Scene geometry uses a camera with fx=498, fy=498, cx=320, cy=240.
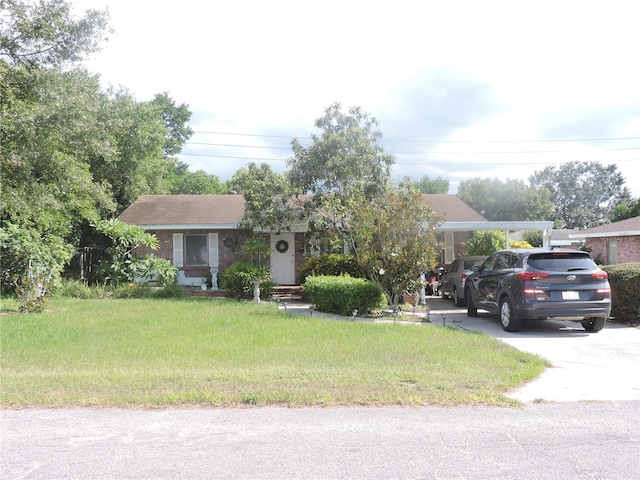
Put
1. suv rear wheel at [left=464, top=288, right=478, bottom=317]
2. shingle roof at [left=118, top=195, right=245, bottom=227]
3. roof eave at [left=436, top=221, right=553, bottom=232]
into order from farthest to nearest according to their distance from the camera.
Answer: shingle roof at [left=118, top=195, right=245, bottom=227], roof eave at [left=436, top=221, right=553, bottom=232], suv rear wheel at [left=464, top=288, right=478, bottom=317]

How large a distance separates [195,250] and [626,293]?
14.5m

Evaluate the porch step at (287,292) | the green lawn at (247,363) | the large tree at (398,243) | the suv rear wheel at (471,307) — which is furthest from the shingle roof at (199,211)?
the green lawn at (247,363)

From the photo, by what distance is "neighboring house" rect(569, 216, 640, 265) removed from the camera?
22.3 metres

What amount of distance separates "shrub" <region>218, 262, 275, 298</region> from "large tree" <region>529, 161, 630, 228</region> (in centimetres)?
6178

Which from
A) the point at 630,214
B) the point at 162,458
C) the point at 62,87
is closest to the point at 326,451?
the point at 162,458

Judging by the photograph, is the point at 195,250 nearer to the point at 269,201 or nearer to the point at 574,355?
the point at 269,201

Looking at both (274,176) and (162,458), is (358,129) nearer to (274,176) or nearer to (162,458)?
(274,176)

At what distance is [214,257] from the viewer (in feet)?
63.9

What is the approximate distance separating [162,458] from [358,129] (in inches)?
503

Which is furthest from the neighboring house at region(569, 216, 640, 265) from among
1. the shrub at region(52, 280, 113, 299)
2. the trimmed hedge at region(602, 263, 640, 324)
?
the shrub at region(52, 280, 113, 299)

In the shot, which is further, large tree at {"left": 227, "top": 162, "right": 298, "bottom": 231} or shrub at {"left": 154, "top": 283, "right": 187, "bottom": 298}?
shrub at {"left": 154, "top": 283, "right": 187, "bottom": 298}

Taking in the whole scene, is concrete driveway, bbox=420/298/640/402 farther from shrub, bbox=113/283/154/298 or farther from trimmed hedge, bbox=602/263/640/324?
shrub, bbox=113/283/154/298

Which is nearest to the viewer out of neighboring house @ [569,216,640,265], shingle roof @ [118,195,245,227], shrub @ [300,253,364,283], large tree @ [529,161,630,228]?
shrub @ [300,253,364,283]

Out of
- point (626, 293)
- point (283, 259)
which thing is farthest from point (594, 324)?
point (283, 259)
